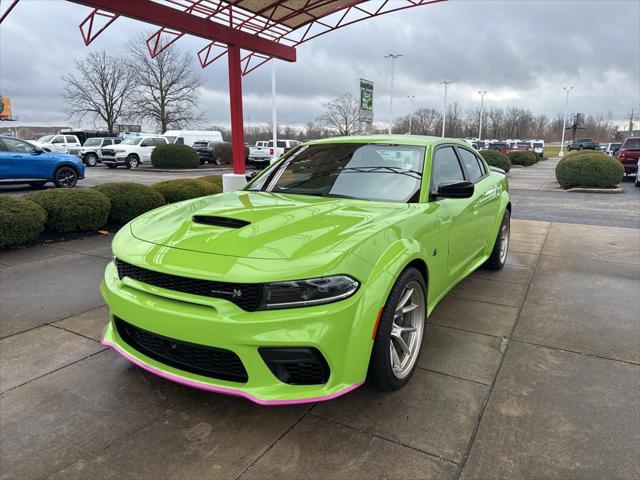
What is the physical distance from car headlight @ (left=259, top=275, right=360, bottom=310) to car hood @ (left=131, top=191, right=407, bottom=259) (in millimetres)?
163

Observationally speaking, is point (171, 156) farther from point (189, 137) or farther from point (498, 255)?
point (498, 255)

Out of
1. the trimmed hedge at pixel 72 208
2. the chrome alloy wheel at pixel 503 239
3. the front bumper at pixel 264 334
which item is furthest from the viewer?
the trimmed hedge at pixel 72 208

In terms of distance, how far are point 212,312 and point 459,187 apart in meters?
2.01

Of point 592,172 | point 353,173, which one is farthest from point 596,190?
point 353,173

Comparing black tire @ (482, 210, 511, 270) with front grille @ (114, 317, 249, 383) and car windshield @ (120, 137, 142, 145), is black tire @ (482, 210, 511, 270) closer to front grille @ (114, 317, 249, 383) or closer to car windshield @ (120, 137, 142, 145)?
front grille @ (114, 317, 249, 383)

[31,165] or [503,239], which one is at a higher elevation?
[31,165]

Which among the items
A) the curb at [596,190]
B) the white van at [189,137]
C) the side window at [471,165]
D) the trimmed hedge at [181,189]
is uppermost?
the white van at [189,137]

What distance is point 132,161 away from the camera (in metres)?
26.3

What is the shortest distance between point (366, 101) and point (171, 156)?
50.1ft

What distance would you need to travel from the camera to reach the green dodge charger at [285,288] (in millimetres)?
2197

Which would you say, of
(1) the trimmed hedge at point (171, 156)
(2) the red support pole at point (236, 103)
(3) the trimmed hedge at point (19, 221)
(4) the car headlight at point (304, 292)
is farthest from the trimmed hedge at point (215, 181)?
(1) the trimmed hedge at point (171, 156)

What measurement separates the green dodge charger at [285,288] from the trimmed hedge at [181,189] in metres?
5.65

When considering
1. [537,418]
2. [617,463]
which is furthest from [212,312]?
[617,463]

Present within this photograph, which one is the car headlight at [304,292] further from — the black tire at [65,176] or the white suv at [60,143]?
the white suv at [60,143]
